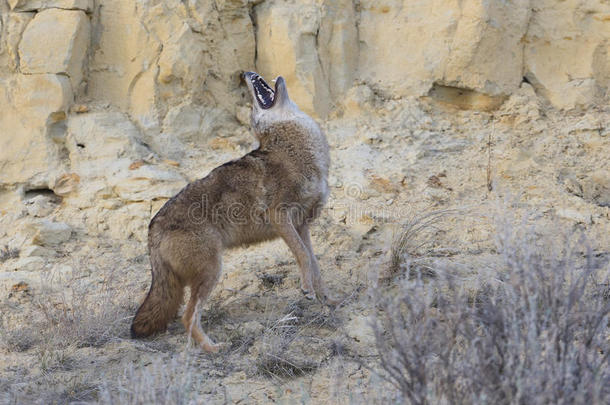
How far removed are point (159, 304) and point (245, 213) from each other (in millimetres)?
1037

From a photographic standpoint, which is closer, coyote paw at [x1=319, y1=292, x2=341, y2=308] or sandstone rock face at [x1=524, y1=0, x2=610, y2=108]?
coyote paw at [x1=319, y1=292, x2=341, y2=308]

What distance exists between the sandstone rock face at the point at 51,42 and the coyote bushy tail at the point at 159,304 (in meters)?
3.89

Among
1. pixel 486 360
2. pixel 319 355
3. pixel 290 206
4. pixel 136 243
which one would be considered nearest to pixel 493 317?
pixel 486 360

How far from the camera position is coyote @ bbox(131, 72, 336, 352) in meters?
4.92

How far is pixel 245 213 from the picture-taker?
532 centimetres


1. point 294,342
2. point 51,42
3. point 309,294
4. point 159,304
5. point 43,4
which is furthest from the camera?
point 43,4

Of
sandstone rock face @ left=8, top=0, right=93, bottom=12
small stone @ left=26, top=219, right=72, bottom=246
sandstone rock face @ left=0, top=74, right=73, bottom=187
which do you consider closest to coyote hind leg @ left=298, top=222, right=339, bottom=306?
small stone @ left=26, top=219, right=72, bottom=246

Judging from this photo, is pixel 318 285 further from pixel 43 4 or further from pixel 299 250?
pixel 43 4

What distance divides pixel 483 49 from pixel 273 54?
2707 mm

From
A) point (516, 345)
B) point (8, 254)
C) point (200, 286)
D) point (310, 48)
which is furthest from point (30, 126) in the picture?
point (516, 345)

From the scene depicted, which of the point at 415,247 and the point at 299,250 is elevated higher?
the point at 299,250

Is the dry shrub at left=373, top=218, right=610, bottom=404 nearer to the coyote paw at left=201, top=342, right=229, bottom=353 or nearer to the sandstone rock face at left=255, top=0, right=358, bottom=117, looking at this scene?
the coyote paw at left=201, top=342, right=229, bottom=353

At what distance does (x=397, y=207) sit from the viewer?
6980 mm

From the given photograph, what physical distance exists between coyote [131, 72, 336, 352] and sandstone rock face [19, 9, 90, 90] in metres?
2.97
